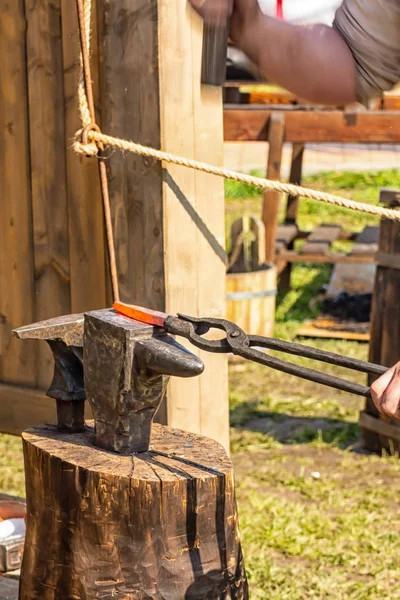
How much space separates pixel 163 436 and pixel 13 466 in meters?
2.54

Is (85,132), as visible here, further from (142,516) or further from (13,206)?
(142,516)

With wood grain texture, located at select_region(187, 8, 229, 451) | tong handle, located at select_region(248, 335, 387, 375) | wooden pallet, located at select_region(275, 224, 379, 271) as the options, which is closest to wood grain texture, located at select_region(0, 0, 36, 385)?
wood grain texture, located at select_region(187, 8, 229, 451)

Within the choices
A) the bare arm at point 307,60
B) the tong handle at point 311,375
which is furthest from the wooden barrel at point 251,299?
the bare arm at point 307,60

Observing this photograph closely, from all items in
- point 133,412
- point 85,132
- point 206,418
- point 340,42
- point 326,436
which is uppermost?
point 340,42

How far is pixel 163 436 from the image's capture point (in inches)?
103

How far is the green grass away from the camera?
3803mm

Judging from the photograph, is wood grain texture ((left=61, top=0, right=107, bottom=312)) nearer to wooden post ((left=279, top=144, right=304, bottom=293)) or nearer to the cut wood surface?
the cut wood surface

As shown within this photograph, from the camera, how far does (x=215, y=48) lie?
6.61 ft

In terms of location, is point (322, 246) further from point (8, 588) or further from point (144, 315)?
point (144, 315)

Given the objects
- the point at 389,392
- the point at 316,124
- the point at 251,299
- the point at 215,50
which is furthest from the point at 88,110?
the point at 316,124

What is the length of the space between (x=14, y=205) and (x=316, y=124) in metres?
4.09

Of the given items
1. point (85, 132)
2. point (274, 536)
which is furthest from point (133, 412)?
point (274, 536)

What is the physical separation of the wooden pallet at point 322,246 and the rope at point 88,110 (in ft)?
14.9

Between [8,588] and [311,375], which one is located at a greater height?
[311,375]
